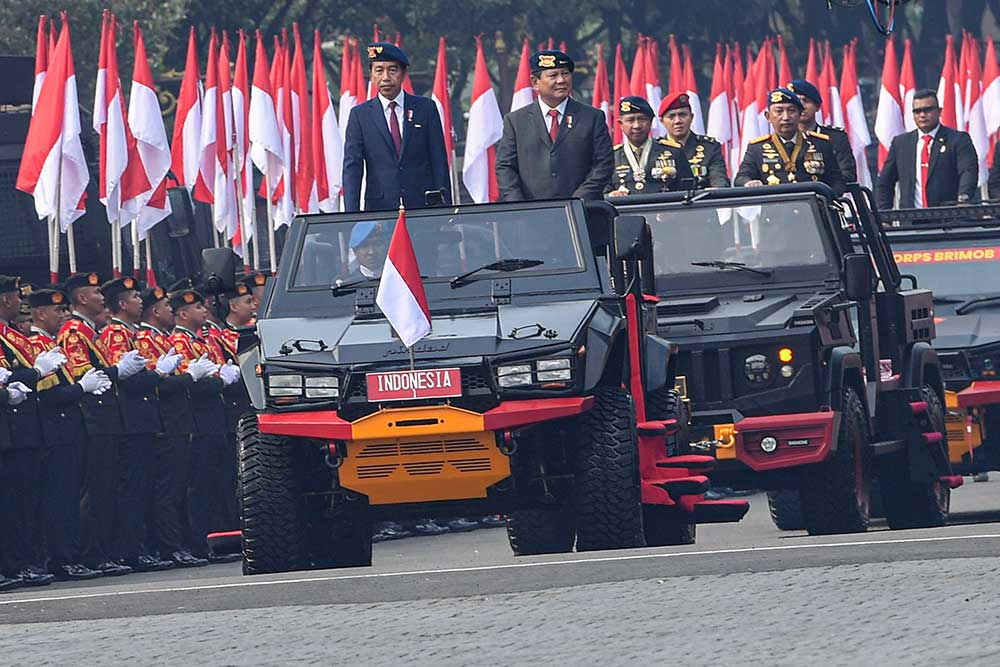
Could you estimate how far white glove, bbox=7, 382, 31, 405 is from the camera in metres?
14.6

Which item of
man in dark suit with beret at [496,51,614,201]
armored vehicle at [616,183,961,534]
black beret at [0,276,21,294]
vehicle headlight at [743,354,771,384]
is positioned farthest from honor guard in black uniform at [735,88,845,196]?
black beret at [0,276,21,294]

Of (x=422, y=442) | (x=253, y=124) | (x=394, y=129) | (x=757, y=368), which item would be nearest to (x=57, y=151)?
(x=253, y=124)

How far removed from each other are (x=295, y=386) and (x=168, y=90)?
29520 mm

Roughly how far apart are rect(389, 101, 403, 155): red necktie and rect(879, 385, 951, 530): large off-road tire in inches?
140

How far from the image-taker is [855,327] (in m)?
15.0

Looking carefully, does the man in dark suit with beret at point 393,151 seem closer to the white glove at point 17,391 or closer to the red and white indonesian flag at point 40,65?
the white glove at point 17,391

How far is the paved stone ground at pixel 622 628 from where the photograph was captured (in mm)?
8070

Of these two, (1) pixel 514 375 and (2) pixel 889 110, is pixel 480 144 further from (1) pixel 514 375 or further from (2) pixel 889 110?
(1) pixel 514 375

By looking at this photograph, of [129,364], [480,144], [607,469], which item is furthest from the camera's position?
[480,144]

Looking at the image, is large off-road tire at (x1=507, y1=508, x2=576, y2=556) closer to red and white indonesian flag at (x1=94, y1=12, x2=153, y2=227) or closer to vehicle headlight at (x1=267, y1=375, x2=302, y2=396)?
vehicle headlight at (x1=267, y1=375, x2=302, y2=396)

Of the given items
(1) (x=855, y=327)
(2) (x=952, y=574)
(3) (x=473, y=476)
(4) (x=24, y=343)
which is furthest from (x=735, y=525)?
(2) (x=952, y=574)

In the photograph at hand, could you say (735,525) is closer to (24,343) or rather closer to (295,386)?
(24,343)

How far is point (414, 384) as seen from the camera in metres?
11.3

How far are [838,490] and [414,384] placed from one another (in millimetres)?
3711
